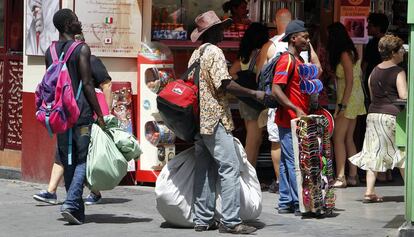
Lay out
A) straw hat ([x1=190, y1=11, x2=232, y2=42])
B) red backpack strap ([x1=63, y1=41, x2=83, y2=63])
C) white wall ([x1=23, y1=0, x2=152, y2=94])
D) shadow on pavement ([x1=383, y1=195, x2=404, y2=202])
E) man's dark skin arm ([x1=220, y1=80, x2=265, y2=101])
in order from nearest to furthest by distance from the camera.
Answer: man's dark skin arm ([x1=220, y1=80, x2=265, y2=101]), straw hat ([x1=190, y1=11, x2=232, y2=42]), red backpack strap ([x1=63, y1=41, x2=83, y2=63]), shadow on pavement ([x1=383, y1=195, x2=404, y2=202]), white wall ([x1=23, y1=0, x2=152, y2=94])

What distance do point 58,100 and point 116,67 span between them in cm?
268

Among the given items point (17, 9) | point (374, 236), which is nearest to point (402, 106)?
point (374, 236)

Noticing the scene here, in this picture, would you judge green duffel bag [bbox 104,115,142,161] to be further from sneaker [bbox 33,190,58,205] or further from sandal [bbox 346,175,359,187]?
sandal [bbox 346,175,359,187]

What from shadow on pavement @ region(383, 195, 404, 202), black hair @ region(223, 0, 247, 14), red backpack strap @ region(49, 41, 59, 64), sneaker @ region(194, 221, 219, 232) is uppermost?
black hair @ region(223, 0, 247, 14)

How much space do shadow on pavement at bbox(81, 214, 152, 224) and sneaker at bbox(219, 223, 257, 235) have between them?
1.02m

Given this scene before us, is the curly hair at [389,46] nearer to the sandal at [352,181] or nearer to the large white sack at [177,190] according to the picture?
the sandal at [352,181]

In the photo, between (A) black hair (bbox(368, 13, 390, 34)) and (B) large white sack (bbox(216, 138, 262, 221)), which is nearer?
(B) large white sack (bbox(216, 138, 262, 221))

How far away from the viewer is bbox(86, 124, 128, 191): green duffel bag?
29.1 feet

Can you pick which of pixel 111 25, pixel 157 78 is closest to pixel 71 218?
pixel 157 78

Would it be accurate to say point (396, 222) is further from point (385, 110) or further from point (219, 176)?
point (219, 176)

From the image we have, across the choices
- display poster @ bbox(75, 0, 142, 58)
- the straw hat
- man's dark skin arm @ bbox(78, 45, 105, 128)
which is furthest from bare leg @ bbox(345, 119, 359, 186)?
man's dark skin arm @ bbox(78, 45, 105, 128)

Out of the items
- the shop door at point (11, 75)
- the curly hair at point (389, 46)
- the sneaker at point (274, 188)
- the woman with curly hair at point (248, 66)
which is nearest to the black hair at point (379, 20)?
the woman with curly hair at point (248, 66)

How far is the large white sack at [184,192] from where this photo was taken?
8.80m

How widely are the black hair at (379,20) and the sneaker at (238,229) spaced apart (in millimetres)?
4690
